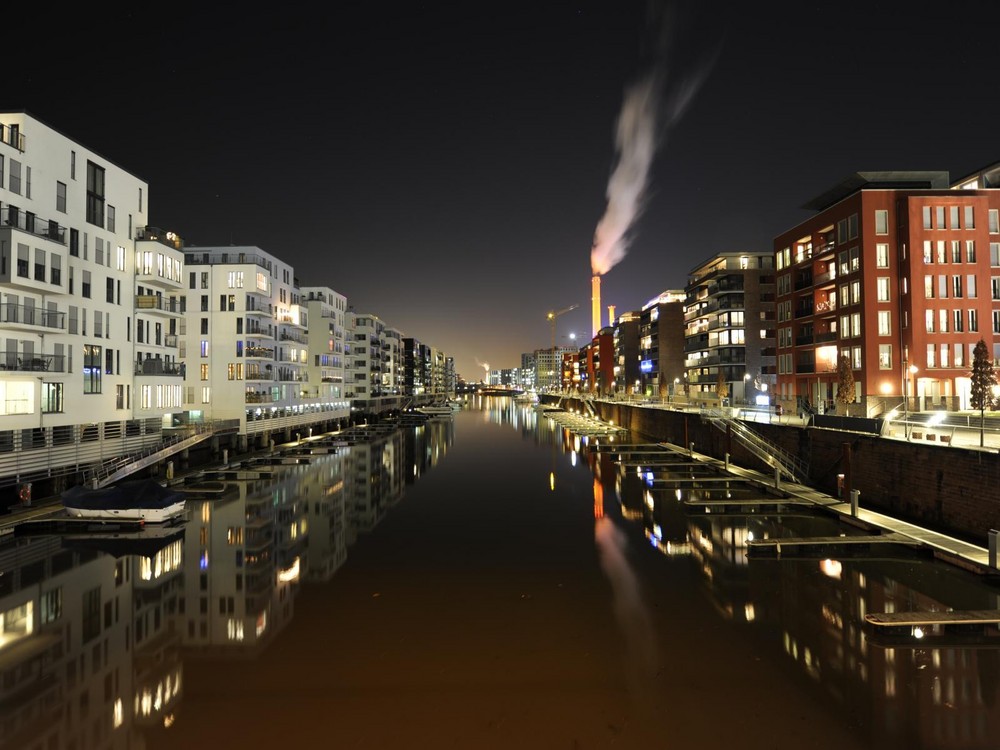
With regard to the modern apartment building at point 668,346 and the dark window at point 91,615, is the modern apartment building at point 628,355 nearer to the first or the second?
the modern apartment building at point 668,346

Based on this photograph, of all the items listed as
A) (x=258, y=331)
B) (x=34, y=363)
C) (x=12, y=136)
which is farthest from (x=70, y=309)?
(x=258, y=331)

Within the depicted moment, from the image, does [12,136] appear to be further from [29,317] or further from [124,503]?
[124,503]

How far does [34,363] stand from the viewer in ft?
109

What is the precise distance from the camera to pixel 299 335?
80.4m

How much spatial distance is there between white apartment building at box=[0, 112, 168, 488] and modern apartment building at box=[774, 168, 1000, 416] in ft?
177

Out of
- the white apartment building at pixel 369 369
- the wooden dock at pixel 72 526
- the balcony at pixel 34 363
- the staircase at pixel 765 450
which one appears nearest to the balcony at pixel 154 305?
the balcony at pixel 34 363

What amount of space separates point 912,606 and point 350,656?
17462 mm

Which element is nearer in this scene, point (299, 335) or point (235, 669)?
point (235, 669)

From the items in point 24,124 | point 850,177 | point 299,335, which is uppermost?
→ point 850,177

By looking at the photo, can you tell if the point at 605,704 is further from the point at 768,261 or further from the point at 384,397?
the point at 384,397

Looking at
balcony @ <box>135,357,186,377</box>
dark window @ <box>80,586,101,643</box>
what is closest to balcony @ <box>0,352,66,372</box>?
balcony @ <box>135,357,186,377</box>

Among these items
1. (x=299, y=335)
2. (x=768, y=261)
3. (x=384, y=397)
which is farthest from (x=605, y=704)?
(x=384, y=397)

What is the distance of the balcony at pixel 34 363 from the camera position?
3148 centimetres

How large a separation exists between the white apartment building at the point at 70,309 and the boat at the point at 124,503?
4.95 m
